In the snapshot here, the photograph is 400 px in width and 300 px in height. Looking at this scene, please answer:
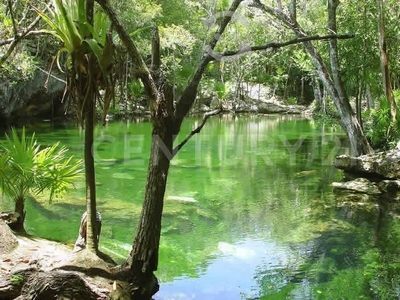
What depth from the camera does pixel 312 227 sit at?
864 cm

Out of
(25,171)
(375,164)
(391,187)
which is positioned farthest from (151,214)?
(375,164)

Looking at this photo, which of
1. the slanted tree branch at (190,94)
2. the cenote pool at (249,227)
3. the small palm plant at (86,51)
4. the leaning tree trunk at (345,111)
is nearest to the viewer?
the small palm plant at (86,51)

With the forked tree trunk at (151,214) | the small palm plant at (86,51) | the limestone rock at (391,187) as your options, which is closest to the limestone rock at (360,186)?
the limestone rock at (391,187)

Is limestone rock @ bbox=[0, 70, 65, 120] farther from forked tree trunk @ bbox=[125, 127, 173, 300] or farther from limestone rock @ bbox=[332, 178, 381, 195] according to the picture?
forked tree trunk @ bbox=[125, 127, 173, 300]

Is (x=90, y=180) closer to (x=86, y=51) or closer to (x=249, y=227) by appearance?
(x=86, y=51)

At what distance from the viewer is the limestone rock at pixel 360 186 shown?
11.2m

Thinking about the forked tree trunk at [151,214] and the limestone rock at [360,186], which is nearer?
the forked tree trunk at [151,214]

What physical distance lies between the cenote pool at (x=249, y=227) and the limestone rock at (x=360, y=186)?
1.58 ft

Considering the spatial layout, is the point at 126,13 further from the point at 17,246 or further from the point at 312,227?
the point at 17,246

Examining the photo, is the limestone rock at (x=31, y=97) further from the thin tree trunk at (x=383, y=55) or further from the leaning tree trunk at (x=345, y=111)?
the thin tree trunk at (x=383, y=55)

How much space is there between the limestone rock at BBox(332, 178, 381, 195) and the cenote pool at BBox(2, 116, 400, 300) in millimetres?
483

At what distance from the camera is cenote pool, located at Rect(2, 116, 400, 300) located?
6.07 metres

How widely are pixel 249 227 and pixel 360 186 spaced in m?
4.23

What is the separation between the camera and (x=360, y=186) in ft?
37.8
